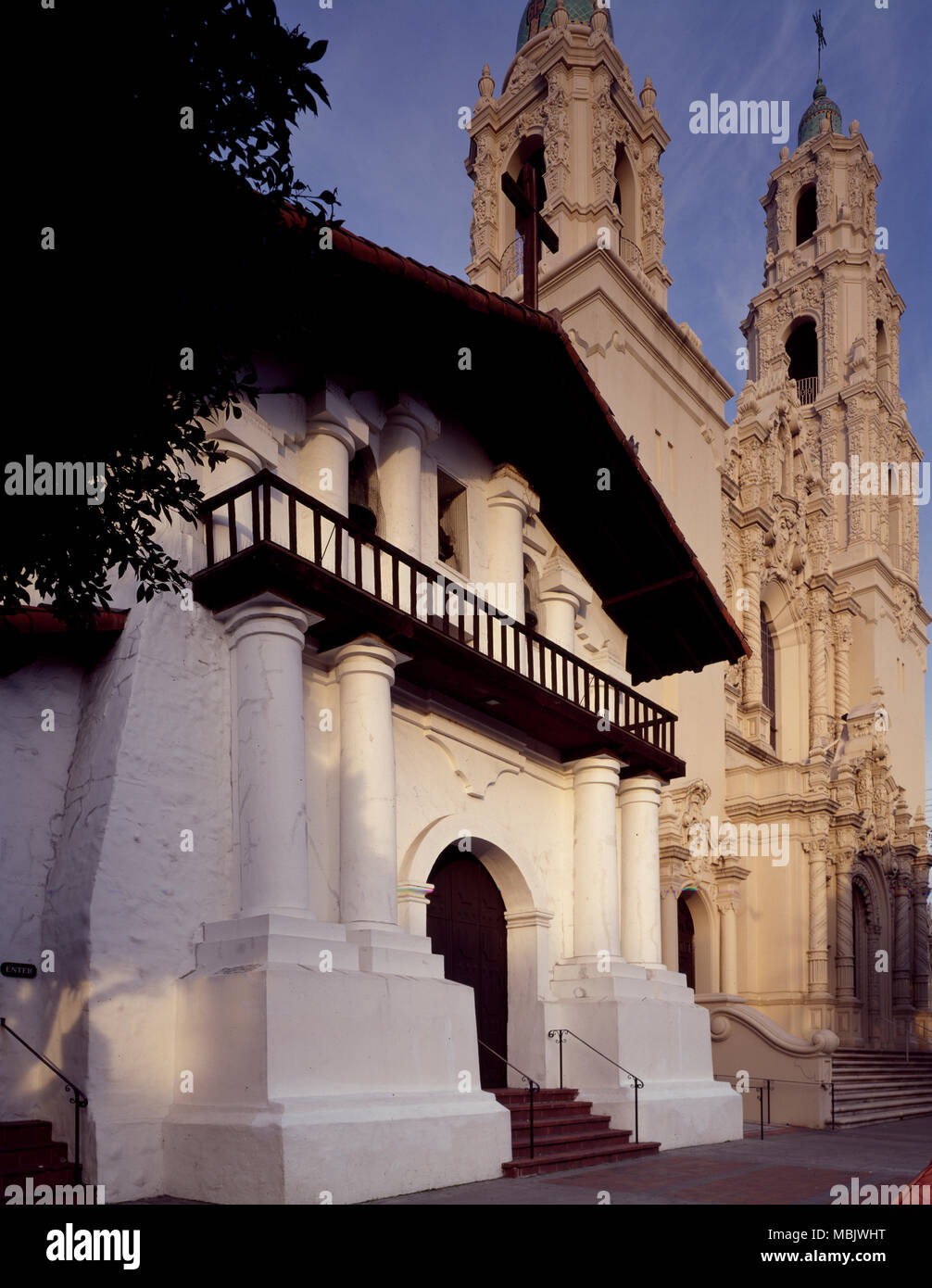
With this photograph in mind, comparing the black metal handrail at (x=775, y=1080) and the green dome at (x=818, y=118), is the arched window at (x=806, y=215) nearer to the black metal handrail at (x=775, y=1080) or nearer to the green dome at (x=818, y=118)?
the green dome at (x=818, y=118)

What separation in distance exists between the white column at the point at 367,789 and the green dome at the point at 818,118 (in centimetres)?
4117

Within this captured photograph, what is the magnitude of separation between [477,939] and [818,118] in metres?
42.0

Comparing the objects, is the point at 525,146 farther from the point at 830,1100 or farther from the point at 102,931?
the point at 102,931

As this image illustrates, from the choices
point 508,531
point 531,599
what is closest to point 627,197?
point 531,599

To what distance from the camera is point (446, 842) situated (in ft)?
44.5

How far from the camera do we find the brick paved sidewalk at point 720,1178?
33.3 ft

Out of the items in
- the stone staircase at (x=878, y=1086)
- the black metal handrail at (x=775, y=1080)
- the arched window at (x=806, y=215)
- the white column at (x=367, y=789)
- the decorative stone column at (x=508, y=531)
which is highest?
the arched window at (x=806, y=215)

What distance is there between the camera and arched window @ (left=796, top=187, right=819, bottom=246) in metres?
46.5

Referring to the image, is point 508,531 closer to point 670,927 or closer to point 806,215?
point 670,927

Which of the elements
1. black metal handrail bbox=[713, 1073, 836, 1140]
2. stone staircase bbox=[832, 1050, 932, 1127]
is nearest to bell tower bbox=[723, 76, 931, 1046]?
stone staircase bbox=[832, 1050, 932, 1127]

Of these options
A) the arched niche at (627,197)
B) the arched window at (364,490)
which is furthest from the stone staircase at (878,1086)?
the arched niche at (627,197)

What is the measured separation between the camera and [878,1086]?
24.4m

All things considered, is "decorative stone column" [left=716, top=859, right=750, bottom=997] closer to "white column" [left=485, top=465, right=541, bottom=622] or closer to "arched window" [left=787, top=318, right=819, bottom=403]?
"white column" [left=485, top=465, right=541, bottom=622]

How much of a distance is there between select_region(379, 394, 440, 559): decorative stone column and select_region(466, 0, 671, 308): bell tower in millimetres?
12788
